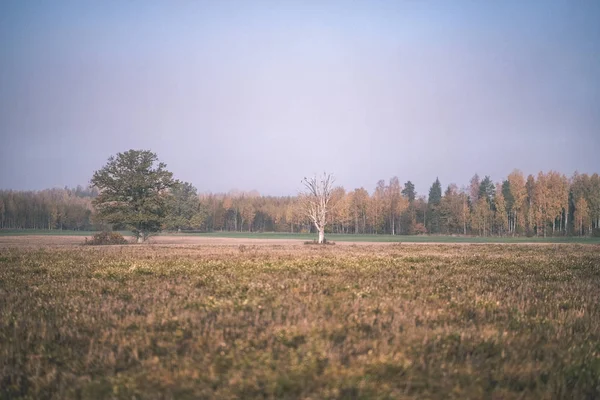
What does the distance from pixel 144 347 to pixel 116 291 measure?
18.7 feet

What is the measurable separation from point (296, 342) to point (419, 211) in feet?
498

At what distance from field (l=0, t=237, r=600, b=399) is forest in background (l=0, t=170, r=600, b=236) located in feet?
208

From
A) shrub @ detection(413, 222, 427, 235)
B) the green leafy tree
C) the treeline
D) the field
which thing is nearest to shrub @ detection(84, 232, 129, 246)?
the green leafy tree

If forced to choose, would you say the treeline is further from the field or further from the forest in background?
the field

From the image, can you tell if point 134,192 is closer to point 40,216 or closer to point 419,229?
point 419,229

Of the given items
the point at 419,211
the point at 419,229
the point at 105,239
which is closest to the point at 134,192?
the point at 105,239

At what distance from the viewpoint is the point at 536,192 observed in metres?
119

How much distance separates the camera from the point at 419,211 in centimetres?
15125

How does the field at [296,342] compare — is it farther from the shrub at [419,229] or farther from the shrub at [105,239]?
the shrub at [419,229]

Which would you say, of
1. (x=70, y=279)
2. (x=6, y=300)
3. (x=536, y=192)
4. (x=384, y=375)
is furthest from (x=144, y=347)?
(x=536, y=192)

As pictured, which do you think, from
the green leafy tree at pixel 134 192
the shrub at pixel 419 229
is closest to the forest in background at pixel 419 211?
the shrub at pixel 419 229

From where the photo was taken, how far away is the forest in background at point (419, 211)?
11556 cm

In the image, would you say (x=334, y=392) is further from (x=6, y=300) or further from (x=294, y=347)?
(x=6, y=300)

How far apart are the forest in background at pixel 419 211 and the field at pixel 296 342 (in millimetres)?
63445
